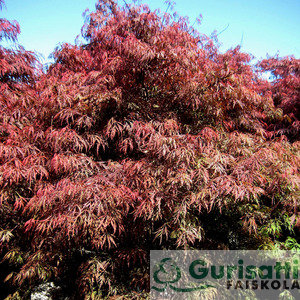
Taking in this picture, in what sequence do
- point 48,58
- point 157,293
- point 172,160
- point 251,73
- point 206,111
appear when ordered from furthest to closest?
point 251,73 < point 48,58 < point 206,111 < point 157,293 < point 172,160

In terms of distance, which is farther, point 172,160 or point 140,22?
point 140,22

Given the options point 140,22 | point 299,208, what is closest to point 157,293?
point 299,208

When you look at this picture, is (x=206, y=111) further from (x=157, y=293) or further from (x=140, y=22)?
(x=157, y=293)

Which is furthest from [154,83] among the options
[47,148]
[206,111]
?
[47,148]

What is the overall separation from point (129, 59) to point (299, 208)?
2.49 metres

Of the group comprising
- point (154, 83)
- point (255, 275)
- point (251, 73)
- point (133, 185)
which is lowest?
point (255, 275)

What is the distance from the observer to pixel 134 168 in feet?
7.97

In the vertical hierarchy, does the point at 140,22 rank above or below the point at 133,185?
above

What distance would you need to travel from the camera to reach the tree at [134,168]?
2279 mm

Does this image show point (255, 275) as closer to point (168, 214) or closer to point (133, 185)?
point (168, 214)

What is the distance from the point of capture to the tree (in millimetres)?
2279

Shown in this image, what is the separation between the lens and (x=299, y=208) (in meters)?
2.57

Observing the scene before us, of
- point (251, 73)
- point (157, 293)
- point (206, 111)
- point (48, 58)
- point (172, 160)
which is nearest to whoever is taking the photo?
point (172, 160)

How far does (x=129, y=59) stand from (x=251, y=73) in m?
2.99
